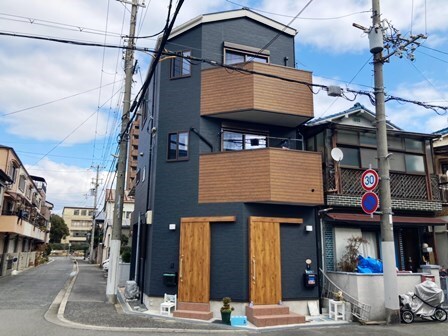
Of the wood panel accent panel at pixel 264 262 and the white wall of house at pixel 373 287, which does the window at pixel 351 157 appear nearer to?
the wood panel accent panel at pixel 264 262

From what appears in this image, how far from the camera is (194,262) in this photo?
34.9ft

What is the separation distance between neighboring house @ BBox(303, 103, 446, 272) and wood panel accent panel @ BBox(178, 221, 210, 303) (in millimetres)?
4104

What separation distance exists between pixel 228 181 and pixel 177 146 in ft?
7.36

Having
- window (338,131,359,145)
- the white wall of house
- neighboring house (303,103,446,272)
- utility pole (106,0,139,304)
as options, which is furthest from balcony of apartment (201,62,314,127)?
the white wall of house

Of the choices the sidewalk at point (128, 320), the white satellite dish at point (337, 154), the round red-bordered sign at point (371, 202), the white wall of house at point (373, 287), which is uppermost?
the white satellite dish at point (337, 154)

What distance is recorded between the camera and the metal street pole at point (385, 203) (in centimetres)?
927

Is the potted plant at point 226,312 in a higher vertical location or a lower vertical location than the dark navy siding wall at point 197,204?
lower

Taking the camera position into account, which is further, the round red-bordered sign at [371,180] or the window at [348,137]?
the window at [348,137]

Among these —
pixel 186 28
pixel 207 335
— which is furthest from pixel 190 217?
pixel 186 28

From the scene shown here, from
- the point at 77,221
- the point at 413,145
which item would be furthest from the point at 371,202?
the point at 77,221

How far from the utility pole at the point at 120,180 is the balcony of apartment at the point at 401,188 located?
721cm

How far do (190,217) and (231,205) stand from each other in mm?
1370

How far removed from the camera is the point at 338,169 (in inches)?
475

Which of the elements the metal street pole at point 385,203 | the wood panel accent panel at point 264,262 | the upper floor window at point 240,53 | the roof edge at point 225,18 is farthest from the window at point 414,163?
the roof edge at point 225,18
